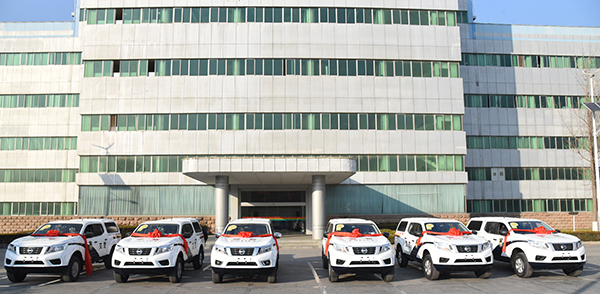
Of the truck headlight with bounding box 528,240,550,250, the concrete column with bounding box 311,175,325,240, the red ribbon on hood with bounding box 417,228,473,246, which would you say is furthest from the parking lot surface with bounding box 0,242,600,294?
the concrete column with bounding box 311,175,325,240

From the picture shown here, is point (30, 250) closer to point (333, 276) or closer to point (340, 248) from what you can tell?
point (333, 276)

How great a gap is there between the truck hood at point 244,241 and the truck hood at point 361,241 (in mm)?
2008

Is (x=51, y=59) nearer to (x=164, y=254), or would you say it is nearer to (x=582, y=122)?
(x=164, y=254)

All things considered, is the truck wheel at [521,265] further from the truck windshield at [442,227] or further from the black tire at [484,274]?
the truck windshield at [442,227]

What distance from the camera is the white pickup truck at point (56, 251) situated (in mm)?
12328

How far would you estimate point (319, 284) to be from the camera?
12570 mm

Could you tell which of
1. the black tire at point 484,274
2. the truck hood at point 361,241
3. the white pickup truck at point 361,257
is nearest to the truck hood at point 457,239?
the black tire at point 484,274

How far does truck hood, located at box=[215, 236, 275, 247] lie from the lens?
12164 mm

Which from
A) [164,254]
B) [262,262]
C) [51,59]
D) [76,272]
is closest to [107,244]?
[76,272]

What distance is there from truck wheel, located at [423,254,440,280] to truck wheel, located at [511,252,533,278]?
285 cm

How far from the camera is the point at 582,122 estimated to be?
3850 centimetres

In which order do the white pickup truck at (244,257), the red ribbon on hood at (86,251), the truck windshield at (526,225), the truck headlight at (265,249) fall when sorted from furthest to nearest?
1. the truck windshield at (526,225)
2. the red ribbon on hood at (86,251)
3. the truck headlight at (265,249)
4. the white pickup truck at (244,257)

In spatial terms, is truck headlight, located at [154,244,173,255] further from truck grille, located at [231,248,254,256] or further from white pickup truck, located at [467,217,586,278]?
white pickup truck, located at [467,217,586,278]

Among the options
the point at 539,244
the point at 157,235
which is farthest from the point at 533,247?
the point at 157,235
